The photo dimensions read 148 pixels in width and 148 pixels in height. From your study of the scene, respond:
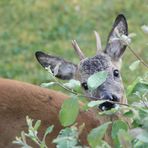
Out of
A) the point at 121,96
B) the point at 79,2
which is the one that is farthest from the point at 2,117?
the point at 79,2

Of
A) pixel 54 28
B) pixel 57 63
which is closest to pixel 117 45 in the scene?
pixel 57 63

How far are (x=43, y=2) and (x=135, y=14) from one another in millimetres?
1359

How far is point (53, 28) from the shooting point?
9.77 meters

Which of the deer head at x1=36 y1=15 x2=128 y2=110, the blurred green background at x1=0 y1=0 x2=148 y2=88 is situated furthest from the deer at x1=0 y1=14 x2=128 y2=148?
the blurred green background at x1=0 y1=0 x2=148 y2=88

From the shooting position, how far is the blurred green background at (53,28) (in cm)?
898

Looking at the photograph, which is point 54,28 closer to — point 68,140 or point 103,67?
point 103,67

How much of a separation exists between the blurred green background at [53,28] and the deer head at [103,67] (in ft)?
9.33

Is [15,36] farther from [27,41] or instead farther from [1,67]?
[1,67]

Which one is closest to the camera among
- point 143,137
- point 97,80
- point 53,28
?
point 143,137

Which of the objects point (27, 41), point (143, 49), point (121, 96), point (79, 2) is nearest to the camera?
point (121, 96)

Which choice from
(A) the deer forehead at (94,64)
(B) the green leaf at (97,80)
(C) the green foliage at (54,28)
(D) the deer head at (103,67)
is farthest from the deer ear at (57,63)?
(B) the green leaf at (97,80)

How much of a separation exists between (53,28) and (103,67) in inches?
175

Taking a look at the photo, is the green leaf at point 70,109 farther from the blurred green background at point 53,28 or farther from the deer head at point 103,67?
the blurred green background at point 53,28

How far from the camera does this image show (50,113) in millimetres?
5473
